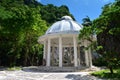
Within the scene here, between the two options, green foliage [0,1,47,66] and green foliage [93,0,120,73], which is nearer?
green foliage [93,0,120,73]

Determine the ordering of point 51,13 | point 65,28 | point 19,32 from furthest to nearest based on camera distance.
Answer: point 51,13
point 19,32
point 65,28

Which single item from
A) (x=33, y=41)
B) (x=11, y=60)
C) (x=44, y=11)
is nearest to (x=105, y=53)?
(x=33, y=41)

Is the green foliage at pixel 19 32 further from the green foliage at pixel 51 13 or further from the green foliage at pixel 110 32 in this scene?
the green foliage at pixel 51 13

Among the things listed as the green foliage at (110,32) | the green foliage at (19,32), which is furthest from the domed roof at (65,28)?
the green foliage at (19,32)

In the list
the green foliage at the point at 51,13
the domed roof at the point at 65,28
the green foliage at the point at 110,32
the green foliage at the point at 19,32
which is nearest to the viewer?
the green foliage at the point at 110,32

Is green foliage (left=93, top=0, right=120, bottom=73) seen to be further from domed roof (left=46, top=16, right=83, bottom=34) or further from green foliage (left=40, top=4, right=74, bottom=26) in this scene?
green foliage (left=40, top=4, right=74, bottom=26)

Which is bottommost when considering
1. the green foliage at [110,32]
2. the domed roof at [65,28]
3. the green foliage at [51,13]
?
the green foliage at [110,32]

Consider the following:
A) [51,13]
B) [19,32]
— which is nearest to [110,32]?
Answer: [19,32]

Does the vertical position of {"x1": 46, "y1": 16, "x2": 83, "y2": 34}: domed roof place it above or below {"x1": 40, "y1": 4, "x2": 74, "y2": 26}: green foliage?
below

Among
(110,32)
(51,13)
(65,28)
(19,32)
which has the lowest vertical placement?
(110,32)

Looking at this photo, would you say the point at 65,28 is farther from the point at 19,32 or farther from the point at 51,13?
the point at 51,13

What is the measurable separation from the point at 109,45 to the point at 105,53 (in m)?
0.95

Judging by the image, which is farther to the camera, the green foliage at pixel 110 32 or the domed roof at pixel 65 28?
the domed roof at pixel 65 28

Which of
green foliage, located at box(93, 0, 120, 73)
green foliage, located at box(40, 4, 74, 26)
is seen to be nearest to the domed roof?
green foliage, located at box(93, 0, 120, 73)
